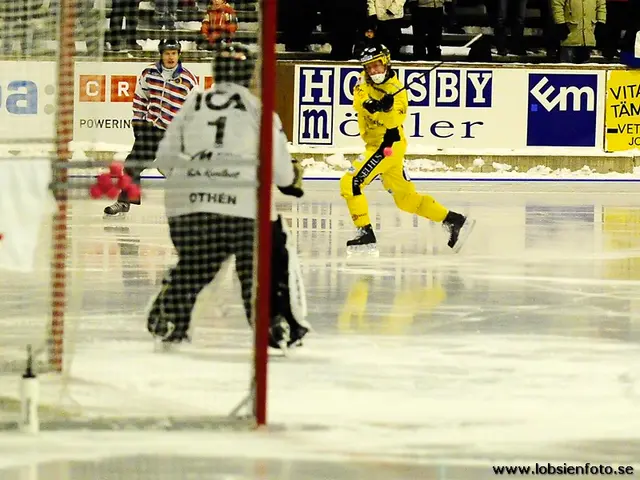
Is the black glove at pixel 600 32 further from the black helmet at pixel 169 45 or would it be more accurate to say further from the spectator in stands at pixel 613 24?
the black helmet at pixel 169 45

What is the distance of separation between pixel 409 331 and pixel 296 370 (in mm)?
1287

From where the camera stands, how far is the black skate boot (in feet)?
37.7

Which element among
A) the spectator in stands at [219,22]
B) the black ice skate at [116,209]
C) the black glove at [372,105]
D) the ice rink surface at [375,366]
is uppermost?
the spectator in stands at [219,22]

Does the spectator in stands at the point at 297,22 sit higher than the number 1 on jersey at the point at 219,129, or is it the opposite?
the spectator in stands at the point at 297,22

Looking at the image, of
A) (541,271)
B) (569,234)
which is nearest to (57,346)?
(541,271)

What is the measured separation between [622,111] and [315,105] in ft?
11.7

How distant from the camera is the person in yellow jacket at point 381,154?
36.2ft

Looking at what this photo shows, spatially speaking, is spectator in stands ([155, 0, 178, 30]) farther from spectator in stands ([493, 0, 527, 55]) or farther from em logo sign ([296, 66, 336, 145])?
spectator in stands ([493, 0, 527, 55])

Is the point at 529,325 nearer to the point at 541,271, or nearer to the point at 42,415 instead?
the point at 541,271

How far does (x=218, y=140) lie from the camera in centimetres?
649

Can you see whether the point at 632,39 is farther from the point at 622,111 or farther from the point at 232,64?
the point at 232,64

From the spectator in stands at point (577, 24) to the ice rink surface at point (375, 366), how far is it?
6.72 meters

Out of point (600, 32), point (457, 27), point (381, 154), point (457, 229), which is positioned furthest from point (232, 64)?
point (457, 27)

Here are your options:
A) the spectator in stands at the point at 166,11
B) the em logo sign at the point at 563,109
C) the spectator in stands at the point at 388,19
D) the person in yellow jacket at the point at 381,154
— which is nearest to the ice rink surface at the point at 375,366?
the person in yellow jacket at the point at 381,154
